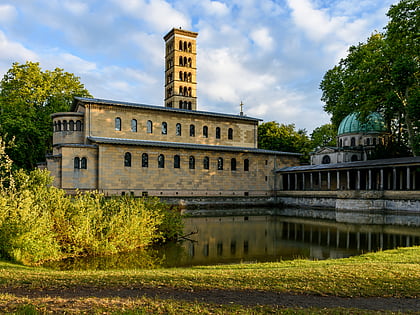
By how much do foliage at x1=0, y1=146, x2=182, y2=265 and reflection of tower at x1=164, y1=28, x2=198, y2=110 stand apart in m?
42.9

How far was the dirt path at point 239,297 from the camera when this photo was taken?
21.0ft

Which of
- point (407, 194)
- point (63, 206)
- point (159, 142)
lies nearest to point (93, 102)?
point (159, 142)

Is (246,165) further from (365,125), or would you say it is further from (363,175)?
(365,125)

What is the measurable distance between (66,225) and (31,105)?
114 feet

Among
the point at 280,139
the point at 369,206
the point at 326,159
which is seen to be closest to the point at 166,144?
the point at 369,206

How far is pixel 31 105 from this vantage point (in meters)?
44.0

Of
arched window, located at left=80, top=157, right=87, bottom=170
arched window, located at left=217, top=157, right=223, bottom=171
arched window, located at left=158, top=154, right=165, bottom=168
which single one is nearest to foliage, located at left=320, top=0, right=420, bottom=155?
arched window, located at left=217, top=157, right=223, bottom=171

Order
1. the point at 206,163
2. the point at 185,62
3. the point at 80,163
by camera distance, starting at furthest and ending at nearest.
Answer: the point at 185,62 < the point at 206,163 < the point at 80,163

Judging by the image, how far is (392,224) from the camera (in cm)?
2564

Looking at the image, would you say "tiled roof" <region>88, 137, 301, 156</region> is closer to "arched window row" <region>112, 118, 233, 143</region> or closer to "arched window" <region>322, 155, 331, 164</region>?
"arched window row" <region>112, 118, 233, 143</region>

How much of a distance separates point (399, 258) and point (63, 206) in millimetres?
12588

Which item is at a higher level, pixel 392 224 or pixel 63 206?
pixel 63 206

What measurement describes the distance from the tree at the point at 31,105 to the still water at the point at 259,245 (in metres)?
27.5

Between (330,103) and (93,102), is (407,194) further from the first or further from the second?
(93,102)
